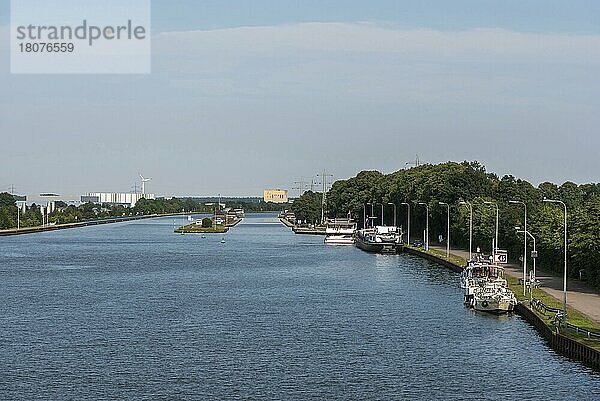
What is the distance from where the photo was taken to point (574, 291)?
172 feet

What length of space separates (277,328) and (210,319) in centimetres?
444

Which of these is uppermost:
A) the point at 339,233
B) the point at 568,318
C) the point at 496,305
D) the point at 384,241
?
the point at 339,233

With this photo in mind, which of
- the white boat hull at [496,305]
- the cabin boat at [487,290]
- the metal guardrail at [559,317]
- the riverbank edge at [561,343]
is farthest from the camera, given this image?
the cabin boat at [487,290]

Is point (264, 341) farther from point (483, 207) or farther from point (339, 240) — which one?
point (339, 240)

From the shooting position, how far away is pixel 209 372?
35062mm

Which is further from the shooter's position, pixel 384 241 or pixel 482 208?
pixel 384 241

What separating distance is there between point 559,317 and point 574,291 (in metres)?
11.8

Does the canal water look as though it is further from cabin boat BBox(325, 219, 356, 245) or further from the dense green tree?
cabin boat BBox(325, 219, 356, 245)

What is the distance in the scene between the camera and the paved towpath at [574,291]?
4438 cm

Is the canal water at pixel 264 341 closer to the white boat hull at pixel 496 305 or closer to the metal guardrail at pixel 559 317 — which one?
Result: the white boat hull at pixel 496 305

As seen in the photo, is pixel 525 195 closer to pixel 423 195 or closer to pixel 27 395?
pixel 423 195

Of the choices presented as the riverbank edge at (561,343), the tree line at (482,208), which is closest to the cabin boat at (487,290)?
the riverbank edge at (561,343)

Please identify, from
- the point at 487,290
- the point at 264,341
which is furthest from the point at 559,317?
the point at 264,341

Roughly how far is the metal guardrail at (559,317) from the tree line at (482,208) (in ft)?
22.3
